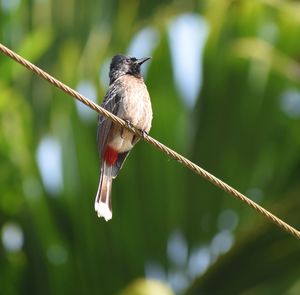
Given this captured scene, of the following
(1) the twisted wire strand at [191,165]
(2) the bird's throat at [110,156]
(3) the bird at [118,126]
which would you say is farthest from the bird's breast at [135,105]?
(1) the twisted wire strand at [191,165]

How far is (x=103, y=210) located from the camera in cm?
822

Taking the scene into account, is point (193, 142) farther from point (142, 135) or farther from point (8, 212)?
point (142, 135)

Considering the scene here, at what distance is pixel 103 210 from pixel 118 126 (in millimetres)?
623

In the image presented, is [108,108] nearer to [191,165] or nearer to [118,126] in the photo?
[118,126]

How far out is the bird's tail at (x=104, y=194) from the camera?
8.22m

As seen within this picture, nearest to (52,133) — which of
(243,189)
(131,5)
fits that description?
(243,189)

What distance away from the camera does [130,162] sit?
1121 cm

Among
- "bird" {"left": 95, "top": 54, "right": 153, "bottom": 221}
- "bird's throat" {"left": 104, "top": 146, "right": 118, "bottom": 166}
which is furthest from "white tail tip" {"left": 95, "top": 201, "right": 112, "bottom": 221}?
"bird's throat" {"left": 104, "top": 146, "right": 118, "bottom": 166}

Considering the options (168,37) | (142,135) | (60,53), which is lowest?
(142,135)

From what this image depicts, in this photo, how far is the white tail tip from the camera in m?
8.16

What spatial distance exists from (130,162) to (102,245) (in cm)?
78

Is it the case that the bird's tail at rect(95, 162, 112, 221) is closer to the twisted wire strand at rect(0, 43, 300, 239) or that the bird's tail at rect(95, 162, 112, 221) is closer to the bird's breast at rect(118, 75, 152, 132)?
the bird's breast at rect(118, 75, 152, 132)

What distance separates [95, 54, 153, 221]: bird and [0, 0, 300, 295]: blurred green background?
7.59ft

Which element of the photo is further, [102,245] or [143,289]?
[102,245]
